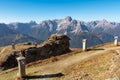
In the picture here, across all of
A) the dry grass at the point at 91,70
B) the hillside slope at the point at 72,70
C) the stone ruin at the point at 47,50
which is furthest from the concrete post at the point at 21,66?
the stone ruin at the point at 47,50

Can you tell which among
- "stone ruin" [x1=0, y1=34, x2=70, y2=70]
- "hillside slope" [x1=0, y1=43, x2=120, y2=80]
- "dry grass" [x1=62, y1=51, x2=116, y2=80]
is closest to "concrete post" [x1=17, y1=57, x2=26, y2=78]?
"hillside slope" [x1=0, y1=43, x2=120, y2=80]

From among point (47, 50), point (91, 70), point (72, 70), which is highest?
point (91, 70)

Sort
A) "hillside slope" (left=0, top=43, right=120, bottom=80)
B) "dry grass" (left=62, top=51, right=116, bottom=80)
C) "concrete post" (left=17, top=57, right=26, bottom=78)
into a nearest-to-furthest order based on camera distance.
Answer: "hillside slope" (left=0, top=43, right=120, bottom=80) → "dry grass" (left=62, top=51, right=116, bottom=80) → "concrete post" (left=17, top=57, right=26, bottom=78)

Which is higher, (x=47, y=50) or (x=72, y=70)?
(x=72, y=70)

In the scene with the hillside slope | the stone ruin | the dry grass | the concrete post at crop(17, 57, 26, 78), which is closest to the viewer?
the hillside slope

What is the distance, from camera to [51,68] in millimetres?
28625

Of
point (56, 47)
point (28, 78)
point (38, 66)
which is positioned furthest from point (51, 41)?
point (28, 78)

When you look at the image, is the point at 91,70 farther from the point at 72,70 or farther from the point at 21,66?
the point at 21,66

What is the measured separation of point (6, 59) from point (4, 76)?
3797 cm

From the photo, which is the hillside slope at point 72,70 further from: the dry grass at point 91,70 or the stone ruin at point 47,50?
the stone ruin at point 47,50

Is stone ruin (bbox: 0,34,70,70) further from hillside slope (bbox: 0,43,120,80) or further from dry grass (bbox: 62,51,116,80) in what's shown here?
Result: dry grass (bbox: 62,51,116,80)

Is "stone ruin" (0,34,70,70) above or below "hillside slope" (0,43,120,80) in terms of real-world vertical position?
below

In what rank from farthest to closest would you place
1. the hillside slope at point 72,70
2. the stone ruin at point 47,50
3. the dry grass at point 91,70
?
the stone ruin at point 47,50 → the dry grass at point 91,70 → the hillside slope at point 72,70

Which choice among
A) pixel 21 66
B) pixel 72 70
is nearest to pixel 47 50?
pixel 72 70
